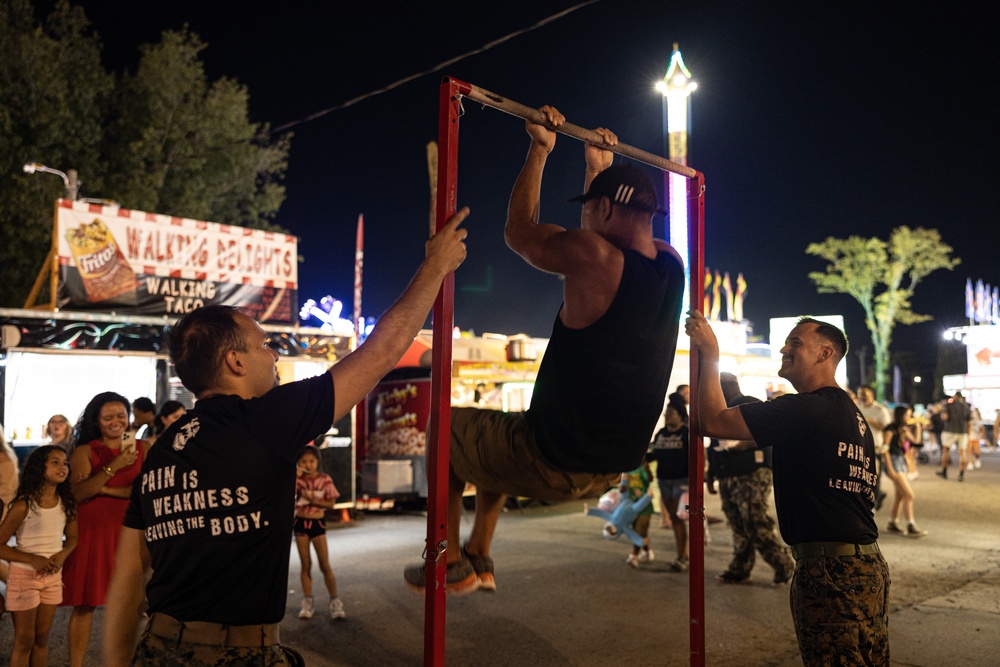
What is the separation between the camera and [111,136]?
24344 millimetres

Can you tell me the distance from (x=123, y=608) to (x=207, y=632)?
0.40 meters

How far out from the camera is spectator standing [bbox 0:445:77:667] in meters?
5.09

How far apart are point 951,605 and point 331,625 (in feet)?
18.9

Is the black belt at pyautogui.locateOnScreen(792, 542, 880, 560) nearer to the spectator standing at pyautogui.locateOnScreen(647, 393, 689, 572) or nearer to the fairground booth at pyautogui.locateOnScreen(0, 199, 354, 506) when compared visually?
the spectator standing at pyautogui.locateOnScreen(647, 393, 689, 572)

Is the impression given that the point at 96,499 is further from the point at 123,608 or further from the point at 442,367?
the point at 442,367

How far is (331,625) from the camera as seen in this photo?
698 cm

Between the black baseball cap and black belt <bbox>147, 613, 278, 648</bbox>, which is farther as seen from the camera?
the black baseball cap

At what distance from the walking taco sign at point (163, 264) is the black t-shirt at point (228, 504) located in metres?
10.6

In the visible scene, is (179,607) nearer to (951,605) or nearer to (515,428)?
(515,428)

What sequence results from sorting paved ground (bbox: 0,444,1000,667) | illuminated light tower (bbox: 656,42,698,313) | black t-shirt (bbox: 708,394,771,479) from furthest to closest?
illuminated light tower (bbox: 656,42,698,313) < black t-shirt (bbox: 708,394,771,479) < paved ground (bbox: 0,444,1000,667)

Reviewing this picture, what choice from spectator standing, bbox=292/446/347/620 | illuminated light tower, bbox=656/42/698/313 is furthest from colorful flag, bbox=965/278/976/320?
spectator standing, bbox=292/446/347/620

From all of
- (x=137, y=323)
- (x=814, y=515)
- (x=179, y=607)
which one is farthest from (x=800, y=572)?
(x=137, y=323)

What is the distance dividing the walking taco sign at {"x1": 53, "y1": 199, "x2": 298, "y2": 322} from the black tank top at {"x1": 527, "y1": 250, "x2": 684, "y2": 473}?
10315 mm

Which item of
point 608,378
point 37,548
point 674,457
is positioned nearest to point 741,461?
point 674,457
